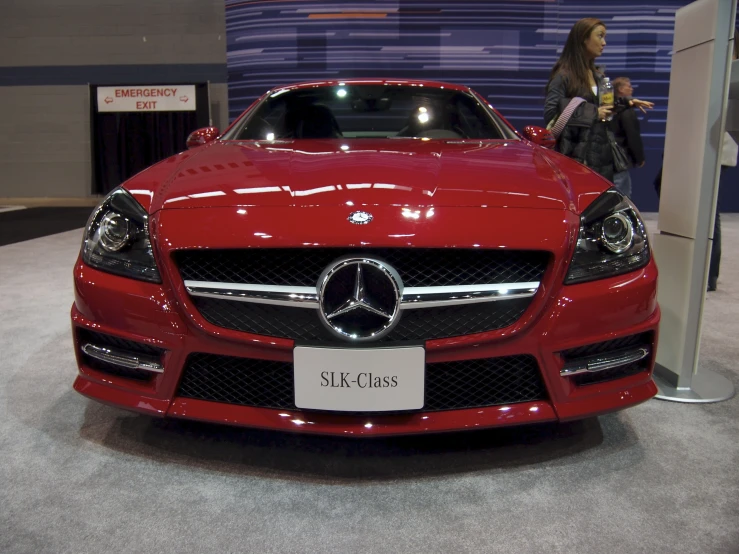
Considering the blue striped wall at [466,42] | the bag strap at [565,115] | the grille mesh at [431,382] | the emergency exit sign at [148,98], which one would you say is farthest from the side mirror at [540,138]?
the emergency exit sign at [148,98]

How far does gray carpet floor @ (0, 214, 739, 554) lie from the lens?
1.23 m

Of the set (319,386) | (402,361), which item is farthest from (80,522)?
(402,361)

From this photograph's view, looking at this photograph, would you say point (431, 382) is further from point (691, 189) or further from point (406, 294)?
point (691, 189)

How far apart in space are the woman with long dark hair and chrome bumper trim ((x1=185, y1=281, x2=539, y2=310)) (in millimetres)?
1682

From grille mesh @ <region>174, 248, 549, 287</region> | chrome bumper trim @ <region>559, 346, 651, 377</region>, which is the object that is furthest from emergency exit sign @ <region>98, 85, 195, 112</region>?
chrome bumper trim @ <region>559, 346, 651, 377</region>

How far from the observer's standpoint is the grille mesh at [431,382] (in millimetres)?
1354

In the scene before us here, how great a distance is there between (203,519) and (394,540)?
40 centimetres

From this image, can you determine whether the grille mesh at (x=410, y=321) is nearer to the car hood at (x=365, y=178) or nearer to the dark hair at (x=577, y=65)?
the car hood at (x=365, y=178)

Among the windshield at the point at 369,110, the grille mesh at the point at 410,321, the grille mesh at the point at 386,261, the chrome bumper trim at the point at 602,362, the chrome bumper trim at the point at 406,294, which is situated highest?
the windshield at the point at 369,110

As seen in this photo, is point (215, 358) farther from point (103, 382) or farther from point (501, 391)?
point (501, 391)

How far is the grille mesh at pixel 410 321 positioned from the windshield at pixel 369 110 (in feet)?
3.73

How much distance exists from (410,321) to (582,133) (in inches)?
74.2

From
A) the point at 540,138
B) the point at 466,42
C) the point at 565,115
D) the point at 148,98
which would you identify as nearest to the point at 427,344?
the point at 540,138

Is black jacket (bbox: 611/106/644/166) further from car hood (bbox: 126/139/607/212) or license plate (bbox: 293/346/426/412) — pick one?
license plate (bbox: 293/346/426/412)
